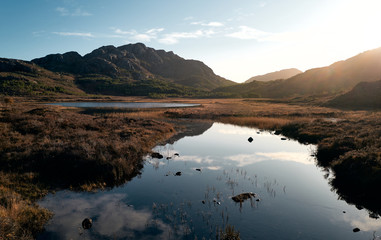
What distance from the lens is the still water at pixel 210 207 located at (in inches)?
460

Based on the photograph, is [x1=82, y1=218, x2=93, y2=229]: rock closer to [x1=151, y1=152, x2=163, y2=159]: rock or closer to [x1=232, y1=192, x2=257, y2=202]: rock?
[x1=232, y1=192, x2=257, y2=202]: rock

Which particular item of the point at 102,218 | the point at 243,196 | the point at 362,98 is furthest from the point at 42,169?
the point at 362,98

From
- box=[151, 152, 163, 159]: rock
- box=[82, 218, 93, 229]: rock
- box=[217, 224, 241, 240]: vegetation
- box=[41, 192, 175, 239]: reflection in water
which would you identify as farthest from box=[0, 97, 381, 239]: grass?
box=[217, 224, 241, 240]: vegetation

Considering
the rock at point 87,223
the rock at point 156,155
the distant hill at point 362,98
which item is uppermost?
the distant hill at point 362,98

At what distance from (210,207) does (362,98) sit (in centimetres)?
10082

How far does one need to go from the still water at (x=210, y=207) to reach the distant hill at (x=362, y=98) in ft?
258

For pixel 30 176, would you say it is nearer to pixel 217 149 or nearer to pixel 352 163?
pixel 217 149

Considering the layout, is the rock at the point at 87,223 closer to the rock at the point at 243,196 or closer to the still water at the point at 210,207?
the still water at the point at 210,207

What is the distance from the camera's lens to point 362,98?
8756cm

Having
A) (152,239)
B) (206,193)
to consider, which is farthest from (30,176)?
(206,193)

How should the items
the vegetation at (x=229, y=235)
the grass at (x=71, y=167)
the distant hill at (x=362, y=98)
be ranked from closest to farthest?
the vegetation at (x=229, y=235)
the grass at (x=71, y=167)
the distant hill at (x=362, y=98)

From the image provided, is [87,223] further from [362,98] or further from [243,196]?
[362,98]

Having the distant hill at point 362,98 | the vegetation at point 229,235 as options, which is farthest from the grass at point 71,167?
the distant hill at point 362,98

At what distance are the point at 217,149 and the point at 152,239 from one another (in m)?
20.8
